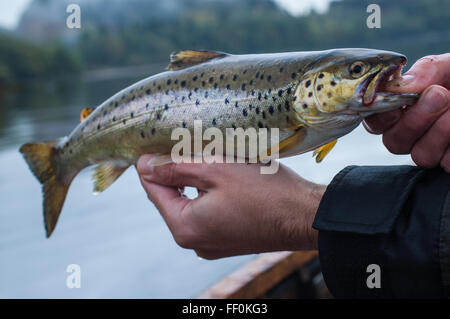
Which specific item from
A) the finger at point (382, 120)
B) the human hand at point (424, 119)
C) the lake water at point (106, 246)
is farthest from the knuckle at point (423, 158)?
the lake water at point (106, 246)

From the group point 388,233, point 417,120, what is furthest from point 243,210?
point 417,120

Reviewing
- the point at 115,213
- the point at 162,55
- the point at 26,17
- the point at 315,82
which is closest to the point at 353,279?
the point at 315,82

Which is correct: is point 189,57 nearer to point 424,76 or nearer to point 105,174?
point 105,174

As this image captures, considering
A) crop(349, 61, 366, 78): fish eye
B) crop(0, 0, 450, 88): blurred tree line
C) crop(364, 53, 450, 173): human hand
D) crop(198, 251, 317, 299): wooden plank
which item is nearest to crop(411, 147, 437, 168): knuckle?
crop(364, 53, 450, 173): human hand

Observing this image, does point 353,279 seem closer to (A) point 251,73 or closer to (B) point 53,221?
(A) point 251,73

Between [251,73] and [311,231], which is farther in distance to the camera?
[251,73]

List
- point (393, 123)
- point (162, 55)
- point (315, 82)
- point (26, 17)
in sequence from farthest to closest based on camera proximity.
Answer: point (26, 17) < point (162, 55) < point (315, 82) < point (393, 123)

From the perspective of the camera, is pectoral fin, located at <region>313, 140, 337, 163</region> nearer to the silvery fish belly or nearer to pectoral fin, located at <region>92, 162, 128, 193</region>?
the silvery fish belly

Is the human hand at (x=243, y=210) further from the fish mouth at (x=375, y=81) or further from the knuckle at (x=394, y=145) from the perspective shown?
the fish mouth at (x=375, y=81)
